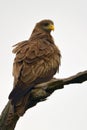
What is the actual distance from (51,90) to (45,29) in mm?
4248

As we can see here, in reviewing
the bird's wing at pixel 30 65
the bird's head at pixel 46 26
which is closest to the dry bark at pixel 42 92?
the bird's wing at pixel 30 65

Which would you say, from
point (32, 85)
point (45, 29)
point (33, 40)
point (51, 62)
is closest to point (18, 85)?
point (32, 85)

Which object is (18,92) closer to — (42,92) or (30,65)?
(42,92)

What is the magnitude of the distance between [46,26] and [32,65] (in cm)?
284

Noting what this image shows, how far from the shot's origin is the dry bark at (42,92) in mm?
7430

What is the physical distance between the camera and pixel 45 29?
38.9ft

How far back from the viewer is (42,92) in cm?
791

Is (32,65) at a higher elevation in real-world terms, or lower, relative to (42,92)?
lower

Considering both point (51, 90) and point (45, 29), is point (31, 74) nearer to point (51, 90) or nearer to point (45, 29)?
point (51, 90)

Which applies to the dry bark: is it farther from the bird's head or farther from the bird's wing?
the bird's head

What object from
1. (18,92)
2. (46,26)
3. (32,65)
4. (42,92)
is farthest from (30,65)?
(46,26)

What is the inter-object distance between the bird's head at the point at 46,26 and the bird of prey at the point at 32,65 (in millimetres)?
772

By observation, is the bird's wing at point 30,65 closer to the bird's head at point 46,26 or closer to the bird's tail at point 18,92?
the bird's tail at point 18,92

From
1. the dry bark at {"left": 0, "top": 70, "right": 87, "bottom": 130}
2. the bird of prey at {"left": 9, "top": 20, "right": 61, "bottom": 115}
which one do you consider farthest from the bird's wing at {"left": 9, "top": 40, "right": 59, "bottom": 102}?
the dry bark at {"left": 0, "top": 70, "right": 87, "bottom": 130}
